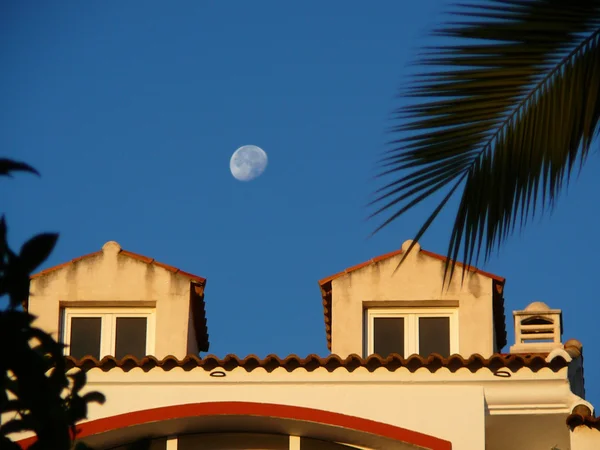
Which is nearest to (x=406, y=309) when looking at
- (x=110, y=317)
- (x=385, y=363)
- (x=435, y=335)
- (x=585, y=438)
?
(x=435, y=335)

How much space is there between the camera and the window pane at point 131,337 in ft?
69.9

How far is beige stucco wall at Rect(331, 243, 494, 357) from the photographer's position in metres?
21.3

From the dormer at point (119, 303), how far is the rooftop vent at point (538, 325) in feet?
17.6

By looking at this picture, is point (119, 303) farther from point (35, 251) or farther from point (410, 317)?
point (35, 251)

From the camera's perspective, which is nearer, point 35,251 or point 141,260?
point 35,251

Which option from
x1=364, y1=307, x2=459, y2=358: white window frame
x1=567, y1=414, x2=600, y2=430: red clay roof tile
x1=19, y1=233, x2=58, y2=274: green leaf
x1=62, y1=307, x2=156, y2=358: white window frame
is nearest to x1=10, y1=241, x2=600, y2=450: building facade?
x1=567, y1=414, x2=600, y2=430: red clay roof tile

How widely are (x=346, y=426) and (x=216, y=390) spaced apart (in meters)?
1.97

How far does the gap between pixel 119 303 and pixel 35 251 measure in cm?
1653

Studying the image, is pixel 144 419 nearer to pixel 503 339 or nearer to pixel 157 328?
pixel 157 328

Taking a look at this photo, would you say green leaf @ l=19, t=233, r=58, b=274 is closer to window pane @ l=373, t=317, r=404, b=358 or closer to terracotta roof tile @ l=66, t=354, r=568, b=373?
terracotta roof tile @ l=66, t=354, r=568, b=373

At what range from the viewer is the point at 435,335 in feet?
70.0

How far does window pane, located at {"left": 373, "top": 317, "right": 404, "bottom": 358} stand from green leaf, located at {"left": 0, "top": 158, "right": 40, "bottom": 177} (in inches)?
628

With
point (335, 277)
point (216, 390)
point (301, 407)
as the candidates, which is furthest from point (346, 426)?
point (335, 277)

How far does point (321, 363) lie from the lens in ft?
60.9
